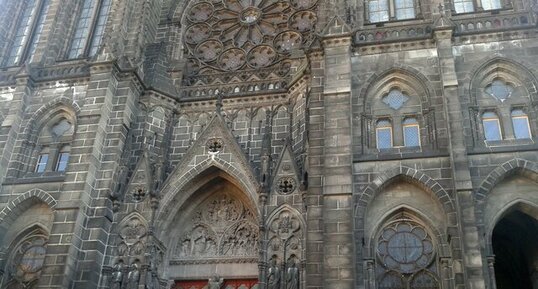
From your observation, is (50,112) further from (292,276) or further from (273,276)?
(292,276)

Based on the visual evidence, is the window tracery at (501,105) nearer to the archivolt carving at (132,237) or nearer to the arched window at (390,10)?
the arched window at (390,10)

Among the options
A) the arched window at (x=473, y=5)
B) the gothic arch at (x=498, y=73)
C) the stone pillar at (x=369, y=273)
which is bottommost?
the stone pillar at (x=369, y=273)

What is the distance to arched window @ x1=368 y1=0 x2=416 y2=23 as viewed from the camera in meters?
22.8

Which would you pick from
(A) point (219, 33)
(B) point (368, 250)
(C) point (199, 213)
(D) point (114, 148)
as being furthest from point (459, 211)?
(A) point (219, 33)

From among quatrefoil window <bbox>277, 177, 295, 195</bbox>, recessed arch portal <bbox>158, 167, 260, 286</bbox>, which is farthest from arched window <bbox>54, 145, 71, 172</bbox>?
quatrefoil window <bbox>277, 177, 295, 195</bbox>

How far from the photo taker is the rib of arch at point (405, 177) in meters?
18.2

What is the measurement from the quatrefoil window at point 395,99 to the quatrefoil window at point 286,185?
3940 millimetres

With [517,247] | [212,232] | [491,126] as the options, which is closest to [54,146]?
[212,232]

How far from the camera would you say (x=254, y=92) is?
23531 mm

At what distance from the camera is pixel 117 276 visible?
1983 cm

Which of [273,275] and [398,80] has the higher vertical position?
[398,80]

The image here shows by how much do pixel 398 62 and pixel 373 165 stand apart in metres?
3.91

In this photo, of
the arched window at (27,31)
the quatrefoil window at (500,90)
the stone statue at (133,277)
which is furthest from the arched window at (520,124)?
the arched window at (27,31)

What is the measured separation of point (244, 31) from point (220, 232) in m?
9.19
